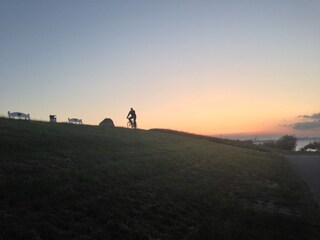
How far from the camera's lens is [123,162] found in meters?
17.6

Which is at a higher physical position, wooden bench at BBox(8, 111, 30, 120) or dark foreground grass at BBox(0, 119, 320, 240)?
wooden bench at BBox(8, 111, 30, 120)

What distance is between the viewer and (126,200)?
11164mm

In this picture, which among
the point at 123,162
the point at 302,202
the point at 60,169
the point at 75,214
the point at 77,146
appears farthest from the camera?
the point at 77,146

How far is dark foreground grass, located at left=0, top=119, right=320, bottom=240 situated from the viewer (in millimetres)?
8547

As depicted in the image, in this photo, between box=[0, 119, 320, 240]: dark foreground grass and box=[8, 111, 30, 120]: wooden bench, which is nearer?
box=[0, 119, 320, 240]: dark foreground grass

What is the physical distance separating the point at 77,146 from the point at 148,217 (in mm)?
10987

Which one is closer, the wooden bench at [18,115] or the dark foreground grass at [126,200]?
the dark foreground grass at [126,200]

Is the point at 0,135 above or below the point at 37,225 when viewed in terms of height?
above

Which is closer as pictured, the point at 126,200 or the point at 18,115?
the point at 126,200

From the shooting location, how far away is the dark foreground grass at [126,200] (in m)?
8.55

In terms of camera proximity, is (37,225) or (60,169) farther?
(60,169)

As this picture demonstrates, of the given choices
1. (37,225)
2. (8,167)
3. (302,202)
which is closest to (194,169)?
(302,202)

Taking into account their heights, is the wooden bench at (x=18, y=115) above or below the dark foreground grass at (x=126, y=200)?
above

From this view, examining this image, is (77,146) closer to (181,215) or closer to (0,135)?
(0,135)
